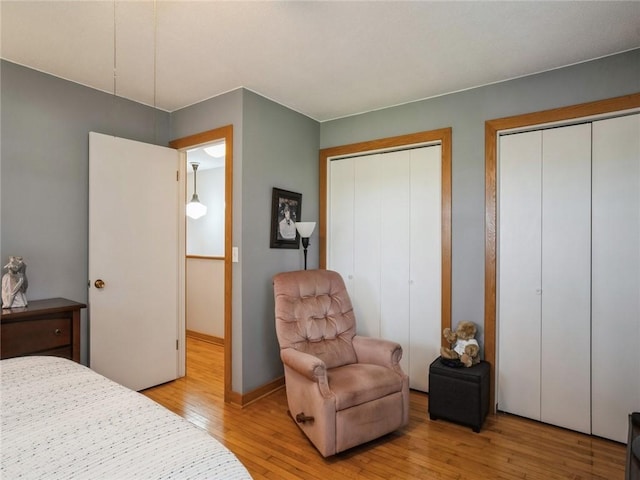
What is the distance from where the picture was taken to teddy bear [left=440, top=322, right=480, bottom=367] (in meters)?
2.70

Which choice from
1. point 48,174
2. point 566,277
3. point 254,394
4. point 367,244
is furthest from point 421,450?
point 48,174

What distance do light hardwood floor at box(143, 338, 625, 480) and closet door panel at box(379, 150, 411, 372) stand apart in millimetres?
681

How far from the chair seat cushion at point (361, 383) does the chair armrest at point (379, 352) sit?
0.20ft

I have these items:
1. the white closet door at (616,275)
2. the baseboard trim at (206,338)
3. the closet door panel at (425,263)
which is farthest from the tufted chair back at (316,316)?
the baseboard trim at (206,338)

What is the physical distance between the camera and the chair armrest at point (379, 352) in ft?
8.43

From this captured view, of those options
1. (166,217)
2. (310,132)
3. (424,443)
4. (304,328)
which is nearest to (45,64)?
(166,217)

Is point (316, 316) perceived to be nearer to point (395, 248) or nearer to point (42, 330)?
point (395, 248)

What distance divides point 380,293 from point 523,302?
3.89ft

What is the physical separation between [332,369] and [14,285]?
2167 mm

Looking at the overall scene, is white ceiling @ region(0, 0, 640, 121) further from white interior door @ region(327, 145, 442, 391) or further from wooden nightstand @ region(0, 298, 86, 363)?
wooden nightstand @ region(0, 298, 86, 363)

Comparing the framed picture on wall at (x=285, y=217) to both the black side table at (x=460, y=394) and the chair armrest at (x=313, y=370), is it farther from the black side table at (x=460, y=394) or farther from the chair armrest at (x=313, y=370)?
the black side table at (x=460, y=394)

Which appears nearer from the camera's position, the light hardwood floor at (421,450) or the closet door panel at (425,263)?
the light hardwood floor at (421,450)

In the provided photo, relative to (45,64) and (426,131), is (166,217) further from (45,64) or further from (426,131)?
(426,131)

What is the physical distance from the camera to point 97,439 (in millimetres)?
991
